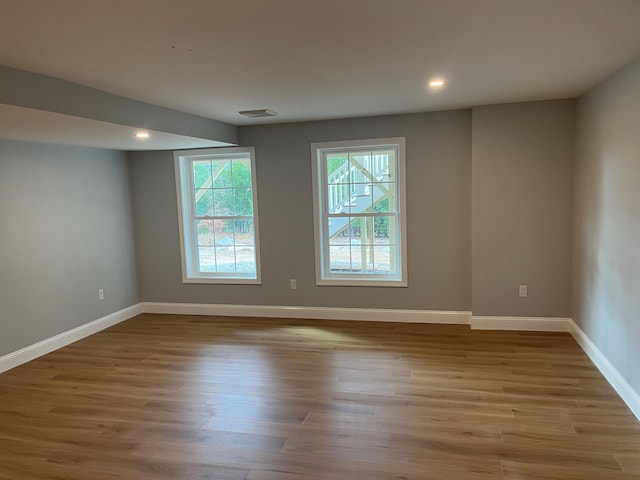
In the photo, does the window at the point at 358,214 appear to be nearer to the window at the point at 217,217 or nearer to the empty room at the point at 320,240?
the empty room at the point at 320,240

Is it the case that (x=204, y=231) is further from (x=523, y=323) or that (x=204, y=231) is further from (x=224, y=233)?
(x=523, y=323)

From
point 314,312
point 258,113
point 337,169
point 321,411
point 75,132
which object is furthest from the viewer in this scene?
point 314,312

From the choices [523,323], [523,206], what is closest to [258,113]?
[523,206]

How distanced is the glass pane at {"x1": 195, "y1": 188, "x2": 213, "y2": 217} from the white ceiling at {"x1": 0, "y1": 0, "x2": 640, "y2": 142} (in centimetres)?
207

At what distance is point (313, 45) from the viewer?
2.38 m

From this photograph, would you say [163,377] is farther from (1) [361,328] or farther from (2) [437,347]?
(2) [437,347]

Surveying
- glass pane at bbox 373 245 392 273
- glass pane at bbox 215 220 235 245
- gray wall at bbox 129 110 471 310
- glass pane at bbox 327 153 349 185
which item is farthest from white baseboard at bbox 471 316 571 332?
glass pane at bbox 215 220 235 245

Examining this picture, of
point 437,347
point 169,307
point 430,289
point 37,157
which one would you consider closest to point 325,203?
point 430,289

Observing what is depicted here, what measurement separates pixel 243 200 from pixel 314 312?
1.59 m

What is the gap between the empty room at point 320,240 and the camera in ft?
7.82

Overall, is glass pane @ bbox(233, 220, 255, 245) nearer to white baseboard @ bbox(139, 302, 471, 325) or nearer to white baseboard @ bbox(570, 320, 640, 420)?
white baseboard @ bbox(139, 302, 471, 325)

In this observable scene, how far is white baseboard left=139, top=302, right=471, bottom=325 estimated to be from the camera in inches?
196

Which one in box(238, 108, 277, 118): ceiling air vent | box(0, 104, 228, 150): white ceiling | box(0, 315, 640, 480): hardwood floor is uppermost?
box(238, 108, 277, 118): ceiling air vent

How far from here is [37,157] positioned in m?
4.41
